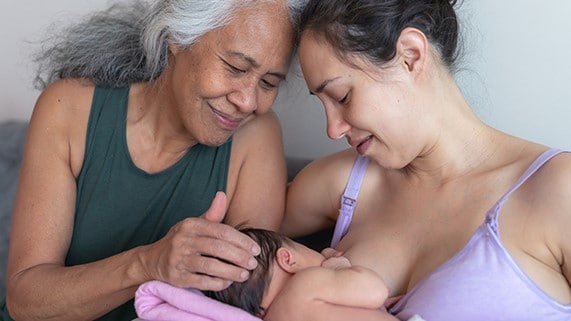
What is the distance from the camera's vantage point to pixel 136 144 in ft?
6.91

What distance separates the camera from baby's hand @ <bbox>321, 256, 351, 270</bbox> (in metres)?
1.69

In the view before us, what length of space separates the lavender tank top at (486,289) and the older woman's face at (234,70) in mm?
553

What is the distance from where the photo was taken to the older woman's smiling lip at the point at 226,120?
1.90 m

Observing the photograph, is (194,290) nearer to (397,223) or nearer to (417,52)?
(397,223)

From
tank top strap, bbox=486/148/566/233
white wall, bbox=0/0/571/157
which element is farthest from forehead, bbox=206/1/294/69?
tank top strap, bbox=486/148/566/233

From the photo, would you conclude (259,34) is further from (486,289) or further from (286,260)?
(486,289)

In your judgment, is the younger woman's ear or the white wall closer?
the younger woman's ear

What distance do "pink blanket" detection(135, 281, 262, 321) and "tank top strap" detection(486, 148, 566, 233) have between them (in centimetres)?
47

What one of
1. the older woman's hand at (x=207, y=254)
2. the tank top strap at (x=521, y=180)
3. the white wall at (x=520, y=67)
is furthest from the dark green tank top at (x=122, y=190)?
the tank top strap at (x=521, y=180)

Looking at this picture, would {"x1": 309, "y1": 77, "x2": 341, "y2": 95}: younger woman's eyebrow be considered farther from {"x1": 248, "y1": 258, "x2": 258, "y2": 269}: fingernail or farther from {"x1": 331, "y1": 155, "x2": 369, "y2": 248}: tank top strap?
{"x1": 248, "y1": 258, "x2": 258, "y2": 269}: fingernail

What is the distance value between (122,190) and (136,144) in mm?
117

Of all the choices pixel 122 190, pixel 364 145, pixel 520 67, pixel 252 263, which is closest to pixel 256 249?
pixel 252 263

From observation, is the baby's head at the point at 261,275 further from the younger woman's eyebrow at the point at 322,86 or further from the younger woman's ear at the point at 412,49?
the younger woman's ear at the point at 412,49

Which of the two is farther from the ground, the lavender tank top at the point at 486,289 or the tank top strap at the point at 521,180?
the tank top strap at the point at 521,180
